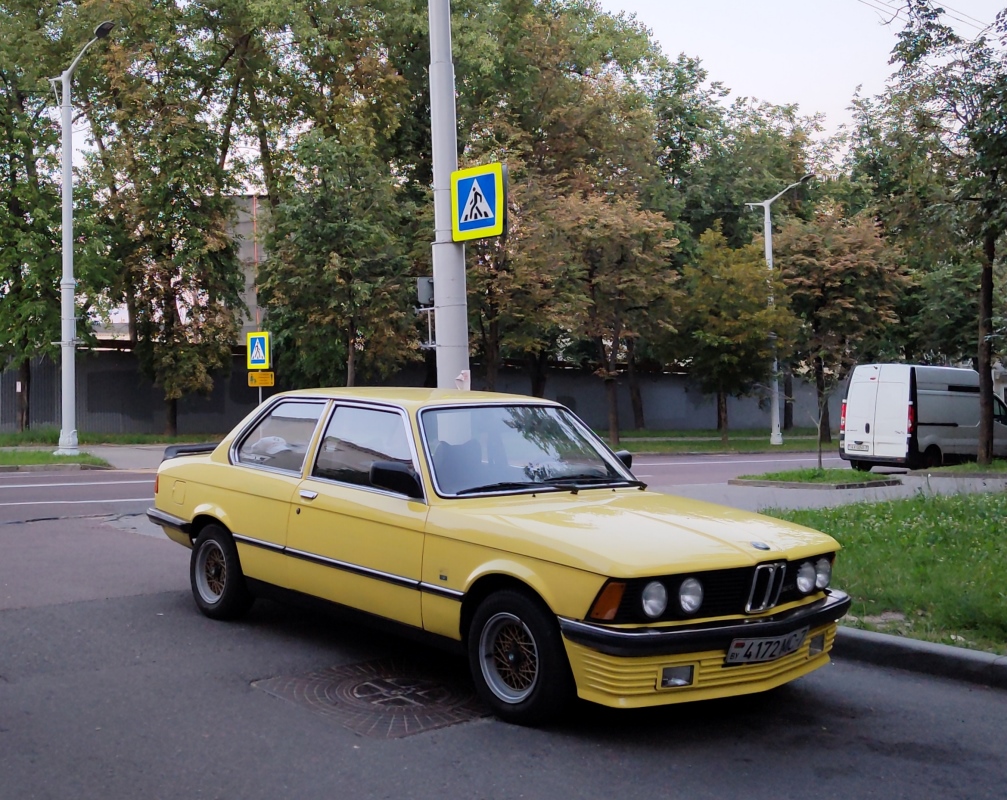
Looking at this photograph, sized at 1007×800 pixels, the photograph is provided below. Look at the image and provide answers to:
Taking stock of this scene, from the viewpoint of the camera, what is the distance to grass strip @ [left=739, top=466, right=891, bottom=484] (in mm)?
17453

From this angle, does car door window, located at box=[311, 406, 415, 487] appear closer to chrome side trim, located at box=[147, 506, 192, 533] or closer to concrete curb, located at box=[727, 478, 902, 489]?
chrome side trim, located at box=[147, 506, 192, 533]

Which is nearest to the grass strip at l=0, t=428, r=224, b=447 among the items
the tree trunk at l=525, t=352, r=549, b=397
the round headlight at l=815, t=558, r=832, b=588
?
the tree trunk at l=525, t=352, r=549, b=397

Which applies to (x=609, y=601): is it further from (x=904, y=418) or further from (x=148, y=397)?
(x=148, y=397)

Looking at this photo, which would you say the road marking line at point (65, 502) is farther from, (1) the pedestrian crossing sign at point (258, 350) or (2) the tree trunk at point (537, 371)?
(2) the tree trunk at point (537, 371)

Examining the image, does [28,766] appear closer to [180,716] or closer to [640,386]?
[180,716]

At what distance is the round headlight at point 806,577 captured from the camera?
5281mm

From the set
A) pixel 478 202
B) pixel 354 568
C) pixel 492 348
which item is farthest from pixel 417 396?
pixel 492 348

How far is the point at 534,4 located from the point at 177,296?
661 inches

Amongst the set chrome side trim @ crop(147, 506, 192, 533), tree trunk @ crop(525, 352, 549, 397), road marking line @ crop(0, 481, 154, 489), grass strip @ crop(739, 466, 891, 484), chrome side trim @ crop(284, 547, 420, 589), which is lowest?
grass strip @ crop(739, 466, 891, 484)

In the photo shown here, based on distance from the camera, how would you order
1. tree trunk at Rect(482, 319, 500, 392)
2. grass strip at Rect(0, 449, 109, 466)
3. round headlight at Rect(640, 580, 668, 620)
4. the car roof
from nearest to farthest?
round headlight at Rect(640, 580, 668, 620), the car roof, grass strip at Rect(0, 449, 109, 466), tree trunk at Rect(482, 319, 500, 392)

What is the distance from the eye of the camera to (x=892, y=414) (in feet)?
73.5

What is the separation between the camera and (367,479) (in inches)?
240

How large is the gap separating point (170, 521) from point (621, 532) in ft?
12.8

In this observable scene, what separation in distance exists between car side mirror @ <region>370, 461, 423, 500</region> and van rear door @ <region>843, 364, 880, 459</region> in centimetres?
1887
